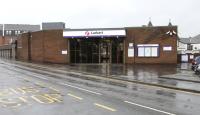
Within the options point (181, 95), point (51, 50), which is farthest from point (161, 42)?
point (181, 95)

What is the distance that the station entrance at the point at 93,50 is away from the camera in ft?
178

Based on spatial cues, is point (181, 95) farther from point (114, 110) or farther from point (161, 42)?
point (161, 42)

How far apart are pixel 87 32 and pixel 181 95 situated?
3480cm

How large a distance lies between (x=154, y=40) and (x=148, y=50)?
4.69ft

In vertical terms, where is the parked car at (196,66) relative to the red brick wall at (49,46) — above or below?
below

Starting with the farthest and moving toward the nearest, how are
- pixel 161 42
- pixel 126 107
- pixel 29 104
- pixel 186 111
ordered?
pixel 161 42 → pixel 29 104 → pixel 126 107 → pixel 186 111

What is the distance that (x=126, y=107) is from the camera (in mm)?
15094

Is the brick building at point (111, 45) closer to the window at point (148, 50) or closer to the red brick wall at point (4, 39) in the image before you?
the window at point (148, 50)

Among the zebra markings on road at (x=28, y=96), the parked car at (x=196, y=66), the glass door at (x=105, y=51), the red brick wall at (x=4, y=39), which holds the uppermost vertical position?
the red brick wall at (x=4, y=39)

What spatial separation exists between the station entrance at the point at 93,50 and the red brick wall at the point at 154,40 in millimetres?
2887

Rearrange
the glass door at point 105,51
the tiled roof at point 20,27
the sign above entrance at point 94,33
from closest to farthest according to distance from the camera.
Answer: the sign above entrance at point 94,33, the glass door at point 105,51, the tiled roof at point 20,27

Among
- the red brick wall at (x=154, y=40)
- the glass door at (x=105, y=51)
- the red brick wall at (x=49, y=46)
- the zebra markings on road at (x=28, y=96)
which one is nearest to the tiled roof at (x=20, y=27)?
the red brick wall at (x=49, y=46)

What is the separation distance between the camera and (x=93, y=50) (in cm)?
5528

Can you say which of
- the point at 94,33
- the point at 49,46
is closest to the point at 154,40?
the point at 94,33
